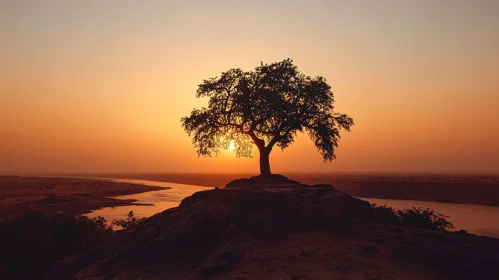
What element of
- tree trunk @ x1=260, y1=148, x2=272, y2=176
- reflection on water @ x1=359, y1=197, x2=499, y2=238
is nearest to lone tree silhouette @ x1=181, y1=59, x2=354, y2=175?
tree trunk @ x1=260, y1=148, x2=272, y2=176

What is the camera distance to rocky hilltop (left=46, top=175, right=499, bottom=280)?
465 inches

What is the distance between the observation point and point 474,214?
4644 cm

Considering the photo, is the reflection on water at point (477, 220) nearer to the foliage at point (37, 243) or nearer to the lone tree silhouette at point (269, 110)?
the lone tree silhouette at point (269, 110)

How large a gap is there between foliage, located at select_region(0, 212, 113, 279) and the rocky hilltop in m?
3.51

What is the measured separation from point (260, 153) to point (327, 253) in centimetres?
1307

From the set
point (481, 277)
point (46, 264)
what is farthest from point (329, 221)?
point (46, 264)

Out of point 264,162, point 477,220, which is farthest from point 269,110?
point 477,220

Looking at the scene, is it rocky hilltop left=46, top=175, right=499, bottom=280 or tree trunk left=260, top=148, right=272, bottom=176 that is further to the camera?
tree trunk left=260, top=148, right=272, bottom=176

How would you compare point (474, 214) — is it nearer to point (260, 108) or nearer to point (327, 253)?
point (260, 108)

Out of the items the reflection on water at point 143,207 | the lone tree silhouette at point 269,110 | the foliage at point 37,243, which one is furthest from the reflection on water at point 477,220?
the reflection on water at point 143,207

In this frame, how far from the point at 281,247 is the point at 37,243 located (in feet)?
52.2

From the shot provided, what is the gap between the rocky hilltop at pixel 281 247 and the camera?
1182 centimetres

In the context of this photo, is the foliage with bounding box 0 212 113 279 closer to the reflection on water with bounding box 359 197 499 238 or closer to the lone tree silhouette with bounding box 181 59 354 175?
the lone tree silhouette with bounding box 181 59 354 175

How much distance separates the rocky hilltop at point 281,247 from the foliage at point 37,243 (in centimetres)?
351
